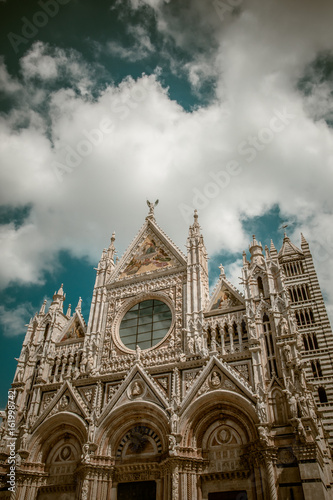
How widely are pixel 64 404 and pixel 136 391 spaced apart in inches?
157

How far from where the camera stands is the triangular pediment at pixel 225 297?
795 inches

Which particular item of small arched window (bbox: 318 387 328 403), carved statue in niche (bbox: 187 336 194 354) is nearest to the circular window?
carved statue in niche (bbox: 187 336 194 354)

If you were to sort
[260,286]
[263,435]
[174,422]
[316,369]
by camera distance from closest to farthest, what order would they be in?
1. [263,435]
2. [174,422]
3. [260,286]
4. [316,369]

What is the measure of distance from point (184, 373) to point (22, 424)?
882cm

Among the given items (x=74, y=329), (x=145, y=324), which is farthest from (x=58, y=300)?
(x=145, y=324)

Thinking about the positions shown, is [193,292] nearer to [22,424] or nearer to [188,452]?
[188,452]

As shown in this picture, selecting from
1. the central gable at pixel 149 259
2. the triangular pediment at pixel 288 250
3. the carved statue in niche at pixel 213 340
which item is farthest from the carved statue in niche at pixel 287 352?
the triangular pediment at pixel 288 250

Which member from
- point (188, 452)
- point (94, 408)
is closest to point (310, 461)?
point (188, 452)

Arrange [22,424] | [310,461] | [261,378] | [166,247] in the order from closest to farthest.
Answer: [310,461] → [261,378] → [22,424] → [166,247]

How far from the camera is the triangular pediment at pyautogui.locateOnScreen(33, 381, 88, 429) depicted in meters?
19.1

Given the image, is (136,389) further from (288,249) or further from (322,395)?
(288,249)

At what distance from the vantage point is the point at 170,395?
58.0 feet

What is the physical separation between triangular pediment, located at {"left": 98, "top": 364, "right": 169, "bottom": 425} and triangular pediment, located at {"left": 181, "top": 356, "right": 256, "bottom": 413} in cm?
134

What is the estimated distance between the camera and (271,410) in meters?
15.5
